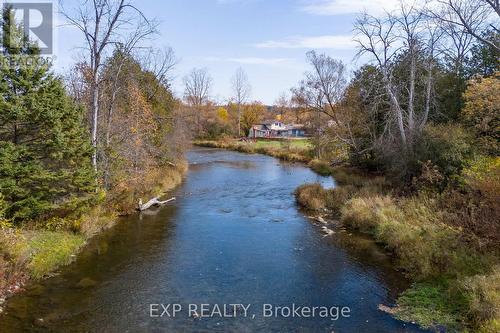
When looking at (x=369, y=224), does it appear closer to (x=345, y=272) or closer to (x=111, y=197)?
(x=345, y=272)

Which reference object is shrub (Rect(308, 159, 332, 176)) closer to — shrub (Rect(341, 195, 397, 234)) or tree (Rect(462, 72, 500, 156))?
shrub (Rect(341, 195, 397, 234))

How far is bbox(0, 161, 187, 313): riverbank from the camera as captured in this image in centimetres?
1086

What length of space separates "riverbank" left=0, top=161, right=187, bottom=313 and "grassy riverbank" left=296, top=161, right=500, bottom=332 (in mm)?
10312

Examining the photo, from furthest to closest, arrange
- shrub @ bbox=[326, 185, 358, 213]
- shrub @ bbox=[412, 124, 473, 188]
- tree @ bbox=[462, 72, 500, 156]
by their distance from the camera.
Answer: shrub @ bbox=[326, 185, 358, 213]
shrub @ bbox=[412, 124, 473, 188]
tree @ bbox=[462, 72, 500, 156]

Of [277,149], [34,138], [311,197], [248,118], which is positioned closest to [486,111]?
[311,197]

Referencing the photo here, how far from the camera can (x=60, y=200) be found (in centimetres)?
1495

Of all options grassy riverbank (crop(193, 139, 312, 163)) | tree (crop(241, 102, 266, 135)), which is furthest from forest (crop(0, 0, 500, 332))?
tree (crop(241, 102, 266, 135))

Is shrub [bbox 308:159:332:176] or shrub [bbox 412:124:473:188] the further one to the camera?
shrub [bbox 308:159:332:176]

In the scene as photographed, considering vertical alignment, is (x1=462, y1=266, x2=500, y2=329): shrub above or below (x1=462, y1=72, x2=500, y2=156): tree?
below

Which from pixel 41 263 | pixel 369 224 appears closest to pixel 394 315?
pixel 369 224

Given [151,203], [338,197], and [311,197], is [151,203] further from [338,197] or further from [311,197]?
[338,197]

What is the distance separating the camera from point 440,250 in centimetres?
1277

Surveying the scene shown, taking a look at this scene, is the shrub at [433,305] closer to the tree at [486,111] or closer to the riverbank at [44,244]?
the tree at [486,111]

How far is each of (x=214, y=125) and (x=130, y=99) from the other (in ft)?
159
